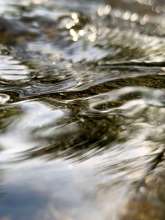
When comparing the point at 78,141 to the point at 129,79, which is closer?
the point at 78,141

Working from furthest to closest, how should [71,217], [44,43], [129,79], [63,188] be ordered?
[44,43] < [129,79] < [63,188] < [71,217]

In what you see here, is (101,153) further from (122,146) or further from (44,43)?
(44,43)

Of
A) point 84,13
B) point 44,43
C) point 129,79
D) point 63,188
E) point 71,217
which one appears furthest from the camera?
point 84,13

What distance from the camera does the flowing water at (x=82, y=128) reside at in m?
1.60

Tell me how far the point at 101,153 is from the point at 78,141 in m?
0.13

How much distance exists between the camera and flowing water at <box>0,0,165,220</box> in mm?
1596

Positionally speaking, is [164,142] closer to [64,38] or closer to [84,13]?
[64,38]

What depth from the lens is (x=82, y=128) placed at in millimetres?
2115

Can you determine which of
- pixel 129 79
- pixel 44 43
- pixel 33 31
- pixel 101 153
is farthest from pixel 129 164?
pixel 33 31

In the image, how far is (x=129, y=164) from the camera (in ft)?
5.93

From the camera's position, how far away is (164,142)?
196cm

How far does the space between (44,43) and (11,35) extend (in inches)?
13.0

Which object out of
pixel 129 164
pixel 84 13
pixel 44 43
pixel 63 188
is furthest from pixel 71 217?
pixel 84 13

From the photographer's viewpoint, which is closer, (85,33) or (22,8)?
(85,33)
